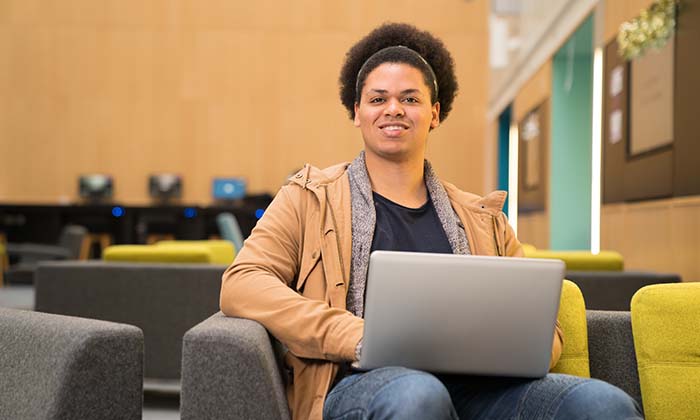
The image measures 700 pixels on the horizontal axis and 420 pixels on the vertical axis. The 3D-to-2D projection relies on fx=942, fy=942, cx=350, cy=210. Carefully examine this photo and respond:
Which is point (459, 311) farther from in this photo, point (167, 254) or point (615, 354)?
point (167, 254)

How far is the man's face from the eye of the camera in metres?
2.24

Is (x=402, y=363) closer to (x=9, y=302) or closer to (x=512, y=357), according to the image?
(x=512, y=357)

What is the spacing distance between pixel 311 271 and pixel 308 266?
15 mm

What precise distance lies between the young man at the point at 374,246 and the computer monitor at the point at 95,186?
1231 centimetres

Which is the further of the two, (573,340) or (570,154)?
(570,154)

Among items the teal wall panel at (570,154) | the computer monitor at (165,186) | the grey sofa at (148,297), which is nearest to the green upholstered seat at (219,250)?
the grey sofa at (148,297)

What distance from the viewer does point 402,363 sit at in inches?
71.4

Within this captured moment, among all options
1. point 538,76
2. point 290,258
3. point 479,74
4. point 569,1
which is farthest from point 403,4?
point 290,258

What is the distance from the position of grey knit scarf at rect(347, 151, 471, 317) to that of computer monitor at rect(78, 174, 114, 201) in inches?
492

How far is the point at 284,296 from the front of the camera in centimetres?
197

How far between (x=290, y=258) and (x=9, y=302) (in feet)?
23.8

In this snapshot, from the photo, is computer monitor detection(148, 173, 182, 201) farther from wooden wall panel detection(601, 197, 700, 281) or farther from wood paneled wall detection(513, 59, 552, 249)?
wooden wall panel detection(601, 197, 700, 281)

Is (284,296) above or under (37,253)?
above

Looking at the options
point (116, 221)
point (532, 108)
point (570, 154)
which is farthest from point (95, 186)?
point (570, 154)
